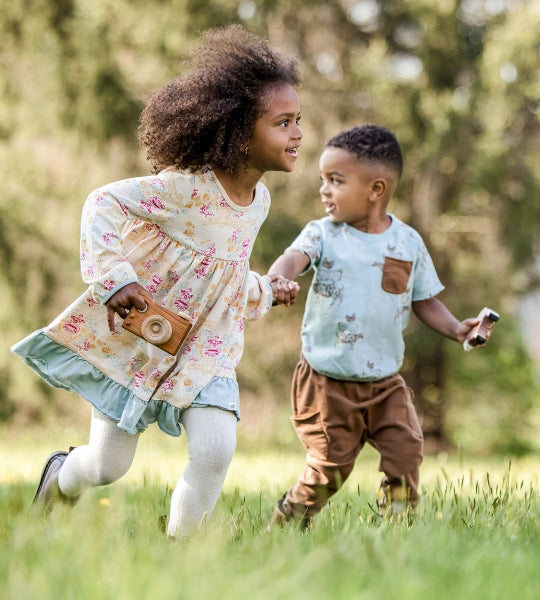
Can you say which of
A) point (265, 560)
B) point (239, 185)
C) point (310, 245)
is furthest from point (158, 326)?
point (310, 245)

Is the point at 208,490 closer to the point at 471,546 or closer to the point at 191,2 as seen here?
the point at 471,546

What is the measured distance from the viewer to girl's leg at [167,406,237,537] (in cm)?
286

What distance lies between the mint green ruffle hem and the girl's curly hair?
2.51ft

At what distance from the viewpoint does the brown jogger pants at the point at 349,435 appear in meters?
3.64

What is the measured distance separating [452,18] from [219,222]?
24.1 ft

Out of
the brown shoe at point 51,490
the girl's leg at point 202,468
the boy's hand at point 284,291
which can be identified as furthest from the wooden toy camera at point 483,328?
the brown shoe at point 51,490

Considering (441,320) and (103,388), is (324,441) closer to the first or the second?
(441,320)

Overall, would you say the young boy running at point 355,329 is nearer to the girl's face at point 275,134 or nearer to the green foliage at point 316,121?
the girl's face at point 275,134

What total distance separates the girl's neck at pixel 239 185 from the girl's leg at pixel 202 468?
0.78 metres

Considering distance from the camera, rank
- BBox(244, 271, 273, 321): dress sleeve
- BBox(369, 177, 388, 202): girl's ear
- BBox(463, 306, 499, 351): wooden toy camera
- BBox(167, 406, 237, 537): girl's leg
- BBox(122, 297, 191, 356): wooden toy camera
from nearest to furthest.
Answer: BBox(122, 297, 191, 356): wooden toy camera → BBox(167, 406, 237, 537): girl's leg → BBox(244, 271, 273, 321): dress sleeve → BBox(463, 306, 499, 351): wooden toy camera → BBox(369, 177, 388, 202): girl's ear

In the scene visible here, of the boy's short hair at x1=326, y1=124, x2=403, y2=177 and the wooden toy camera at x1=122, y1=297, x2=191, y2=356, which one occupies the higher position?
the boy's short hair at x1=326, y1=124, x2=403, y2=177

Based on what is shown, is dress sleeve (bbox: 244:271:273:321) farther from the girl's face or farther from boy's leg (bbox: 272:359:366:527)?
boy's leg (bbox: 272:359:366:527)

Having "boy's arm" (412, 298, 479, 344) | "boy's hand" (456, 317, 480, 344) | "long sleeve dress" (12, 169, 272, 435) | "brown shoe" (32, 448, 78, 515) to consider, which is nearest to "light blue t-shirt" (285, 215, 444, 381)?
"boy's arm" (412, 298, 479, 344)

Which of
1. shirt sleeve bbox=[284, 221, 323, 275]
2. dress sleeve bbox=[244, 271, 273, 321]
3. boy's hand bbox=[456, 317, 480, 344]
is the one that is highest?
shirt sleeve bbox=[284, 221, 323, 275]
